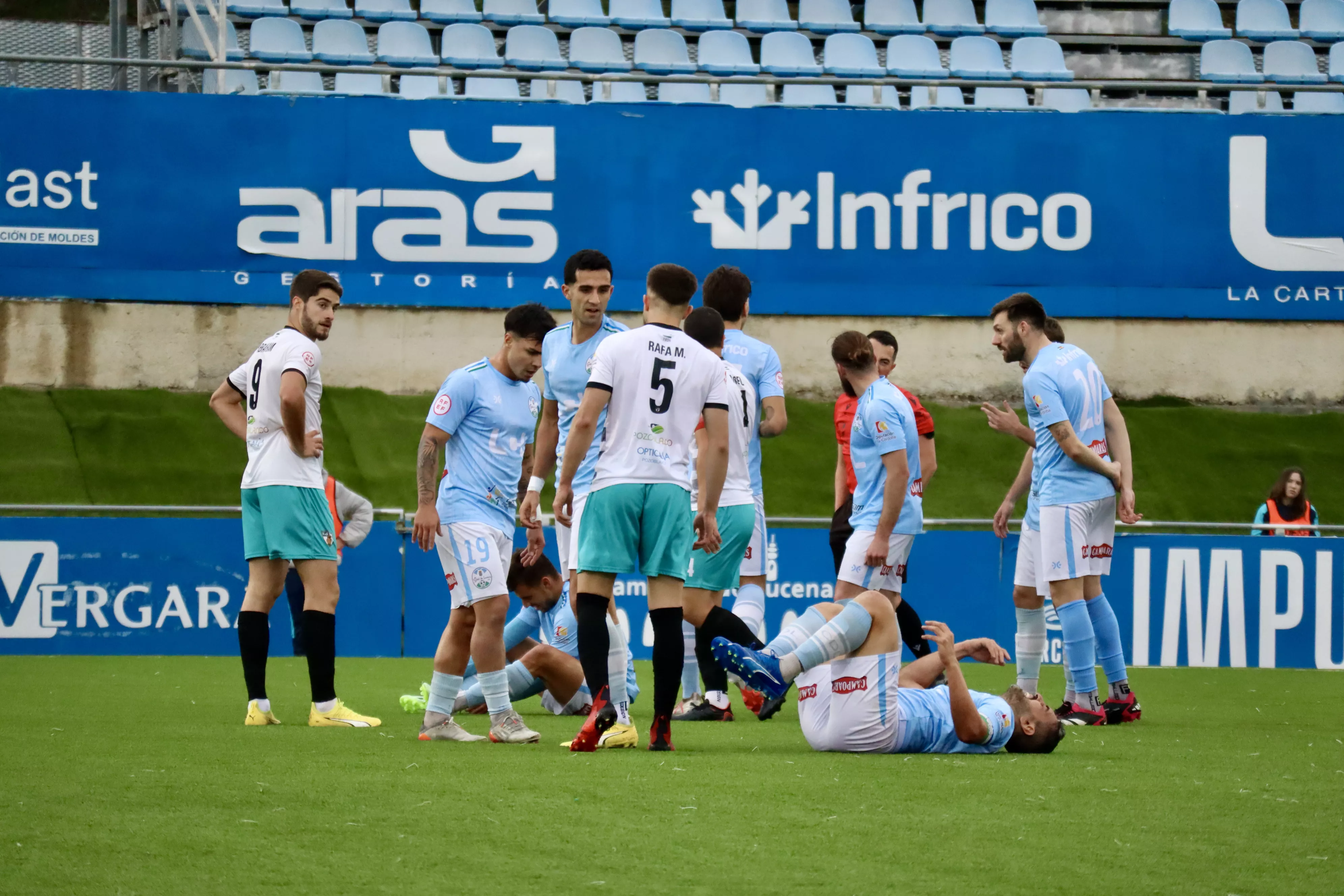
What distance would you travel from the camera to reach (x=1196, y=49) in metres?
20.0

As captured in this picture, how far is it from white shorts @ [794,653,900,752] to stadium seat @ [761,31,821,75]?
546 inches

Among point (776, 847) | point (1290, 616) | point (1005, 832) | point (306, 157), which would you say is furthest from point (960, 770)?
point (306, 157)

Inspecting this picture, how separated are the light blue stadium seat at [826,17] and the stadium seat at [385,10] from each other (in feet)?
16.9

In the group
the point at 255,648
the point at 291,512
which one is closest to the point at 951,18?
the point at 291,512

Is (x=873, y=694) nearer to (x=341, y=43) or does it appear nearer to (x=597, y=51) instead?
(x=597, y=51)

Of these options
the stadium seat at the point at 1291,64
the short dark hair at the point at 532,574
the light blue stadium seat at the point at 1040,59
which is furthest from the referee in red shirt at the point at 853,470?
the stadium seat at the point at 1291,64

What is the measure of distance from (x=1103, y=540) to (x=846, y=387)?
1.52 m

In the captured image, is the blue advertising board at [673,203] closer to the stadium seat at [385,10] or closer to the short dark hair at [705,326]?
the stadium seat at [385,10]

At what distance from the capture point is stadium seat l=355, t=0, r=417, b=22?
18984mm

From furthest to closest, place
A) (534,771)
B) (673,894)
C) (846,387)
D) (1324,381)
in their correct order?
(1324,381), (846,387), (534,771), (673,894)

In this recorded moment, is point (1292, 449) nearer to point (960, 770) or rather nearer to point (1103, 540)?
point (1103, 540)

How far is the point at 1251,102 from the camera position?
57.4 feet

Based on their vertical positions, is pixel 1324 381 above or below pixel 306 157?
below

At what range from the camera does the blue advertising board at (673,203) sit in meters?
16.1
